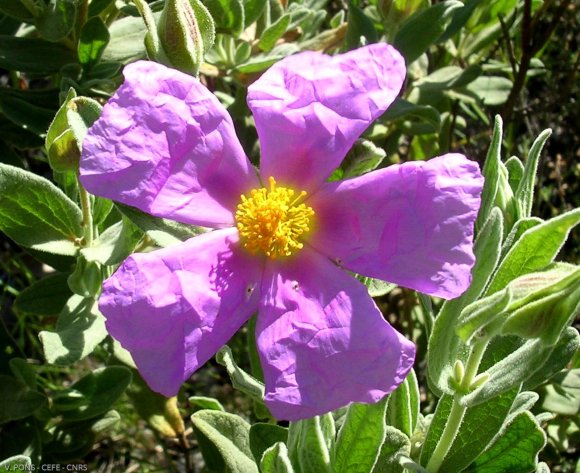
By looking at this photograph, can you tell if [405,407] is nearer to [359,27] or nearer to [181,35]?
[181,35]

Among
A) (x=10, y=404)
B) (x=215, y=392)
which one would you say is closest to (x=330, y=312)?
(x=10, y=404)

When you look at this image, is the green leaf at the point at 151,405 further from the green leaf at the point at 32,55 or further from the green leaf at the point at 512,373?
the green leaf at the point at 512,373

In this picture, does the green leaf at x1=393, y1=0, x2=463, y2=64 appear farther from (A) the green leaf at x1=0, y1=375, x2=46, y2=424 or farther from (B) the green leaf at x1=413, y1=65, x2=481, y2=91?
(A) the green leaf at x1=0, y1=375, x2=46, y2=424

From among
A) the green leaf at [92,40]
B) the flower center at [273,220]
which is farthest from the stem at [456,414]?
the green leaf at [92,40]

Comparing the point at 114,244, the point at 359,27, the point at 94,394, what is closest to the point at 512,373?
the point at 114,244

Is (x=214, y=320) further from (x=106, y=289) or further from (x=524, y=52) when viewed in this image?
(x=524, y=52)

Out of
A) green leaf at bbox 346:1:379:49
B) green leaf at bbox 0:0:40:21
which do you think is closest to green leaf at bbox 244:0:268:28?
green leaf at bbox 346:1:379:49
